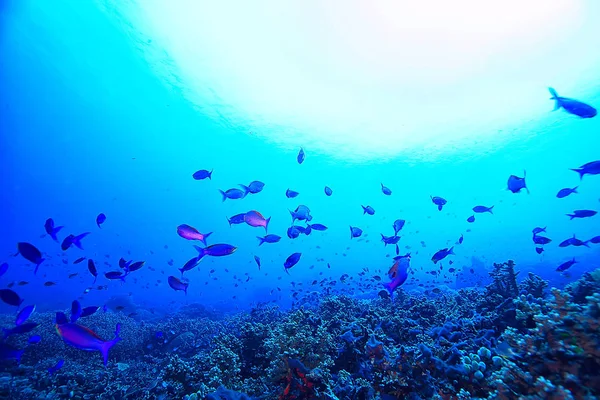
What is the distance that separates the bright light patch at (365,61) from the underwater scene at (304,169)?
0.20 m

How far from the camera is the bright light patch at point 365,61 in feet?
68.7

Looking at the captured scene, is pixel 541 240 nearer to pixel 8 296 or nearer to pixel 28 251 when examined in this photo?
pixel 28 251

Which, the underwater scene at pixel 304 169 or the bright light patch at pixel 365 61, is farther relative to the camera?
the bright light patch at pixel 365 61

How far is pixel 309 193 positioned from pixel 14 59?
55043 mm

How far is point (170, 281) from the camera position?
654 centimetres

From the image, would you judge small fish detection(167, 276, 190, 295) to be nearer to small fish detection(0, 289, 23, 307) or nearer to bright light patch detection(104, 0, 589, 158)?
small fish detection(0, 289, 23, 307)

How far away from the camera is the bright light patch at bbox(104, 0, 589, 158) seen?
68.7 feet

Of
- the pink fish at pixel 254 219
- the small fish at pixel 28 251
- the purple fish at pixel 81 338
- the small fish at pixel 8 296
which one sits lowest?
the small fish at pixel 8 296

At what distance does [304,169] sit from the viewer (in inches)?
2162

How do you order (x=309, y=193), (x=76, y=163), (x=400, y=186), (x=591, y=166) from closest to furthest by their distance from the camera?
(x=591, y=166) < (x=76, y=163) < (x=400, y=186) < (x=309, y=193)

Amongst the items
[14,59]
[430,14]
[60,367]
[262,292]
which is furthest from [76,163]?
[430,14]

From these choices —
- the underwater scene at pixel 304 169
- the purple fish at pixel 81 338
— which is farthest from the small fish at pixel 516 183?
the purple fish at pixel 81 338

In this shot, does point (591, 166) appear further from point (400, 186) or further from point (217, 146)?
point (400, 186)

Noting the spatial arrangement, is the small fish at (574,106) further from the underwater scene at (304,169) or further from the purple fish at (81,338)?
the purple fish at (81,338)
